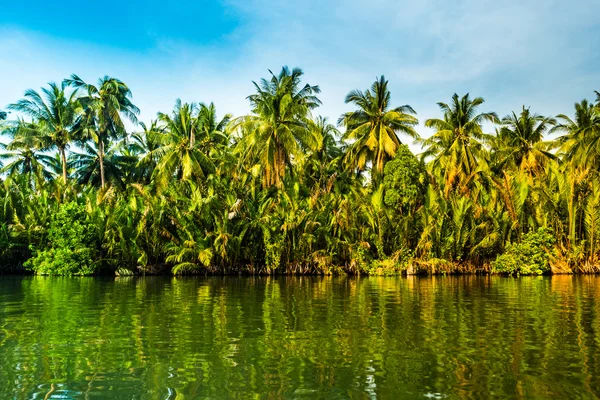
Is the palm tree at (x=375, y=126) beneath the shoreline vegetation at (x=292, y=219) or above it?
above

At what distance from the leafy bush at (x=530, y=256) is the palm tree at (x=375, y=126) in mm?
11385

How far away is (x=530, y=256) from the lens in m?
26.8

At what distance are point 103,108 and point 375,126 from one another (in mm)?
22118

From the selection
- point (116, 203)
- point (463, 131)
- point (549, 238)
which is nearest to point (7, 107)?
point (116, 203)

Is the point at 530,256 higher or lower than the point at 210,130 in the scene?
lower

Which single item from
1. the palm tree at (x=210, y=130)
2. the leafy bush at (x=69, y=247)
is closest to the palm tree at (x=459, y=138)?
the palm tree at (x=210, y=130)

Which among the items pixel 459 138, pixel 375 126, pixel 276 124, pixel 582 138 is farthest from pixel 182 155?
pixel 582 138

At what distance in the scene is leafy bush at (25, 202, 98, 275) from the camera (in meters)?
28.0

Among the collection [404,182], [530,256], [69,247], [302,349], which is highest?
[404,182]

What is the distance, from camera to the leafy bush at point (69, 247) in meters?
28.0

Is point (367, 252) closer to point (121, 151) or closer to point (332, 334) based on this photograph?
point (332, 334)

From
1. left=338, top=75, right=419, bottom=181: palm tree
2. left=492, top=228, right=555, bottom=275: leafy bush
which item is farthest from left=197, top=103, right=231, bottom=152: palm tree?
left=492, top=228, right=555, bottom=275: leafy bush

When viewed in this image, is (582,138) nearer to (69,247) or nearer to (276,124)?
(276,124)

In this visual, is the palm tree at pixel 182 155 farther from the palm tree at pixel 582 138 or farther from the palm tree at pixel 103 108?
the palm tree at pixel 582 138
